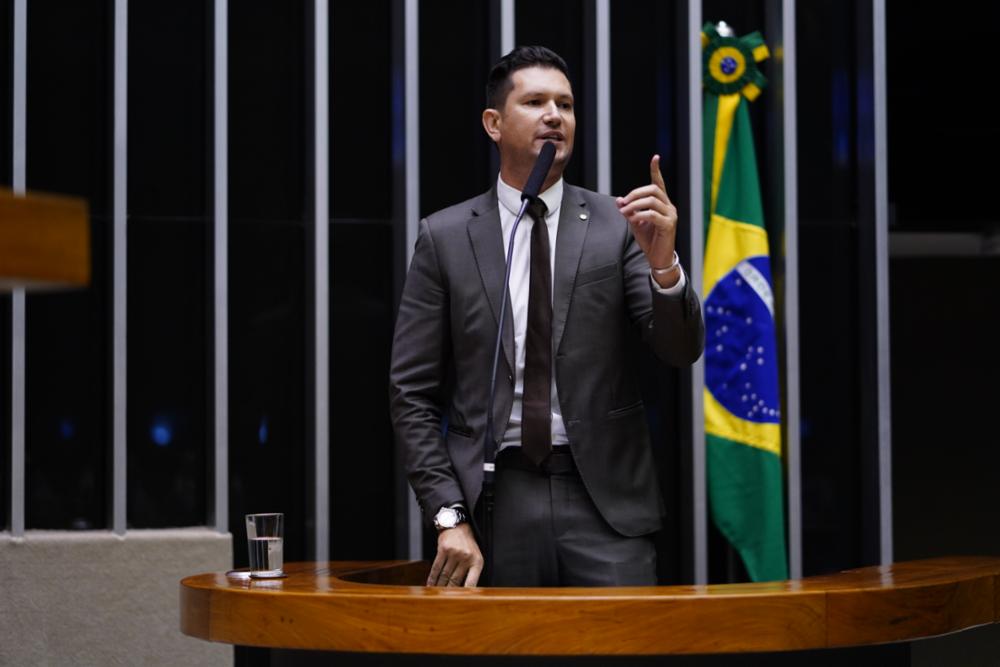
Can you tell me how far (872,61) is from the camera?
12.8 feet

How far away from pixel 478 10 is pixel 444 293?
1274mm

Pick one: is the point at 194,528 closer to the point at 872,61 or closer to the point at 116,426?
the point at 116,426

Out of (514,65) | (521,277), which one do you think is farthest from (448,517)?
(514,65)

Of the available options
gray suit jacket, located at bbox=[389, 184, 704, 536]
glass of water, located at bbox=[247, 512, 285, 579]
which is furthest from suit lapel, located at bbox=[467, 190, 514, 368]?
glass of water, located at bbox=[247, 512, 285, 579]

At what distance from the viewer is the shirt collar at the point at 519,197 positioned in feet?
9.32

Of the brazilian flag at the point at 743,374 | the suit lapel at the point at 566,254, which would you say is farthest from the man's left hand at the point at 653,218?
the brazilian flag at the point at 743,374

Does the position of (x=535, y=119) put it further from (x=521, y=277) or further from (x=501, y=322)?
(x=501, y=322)

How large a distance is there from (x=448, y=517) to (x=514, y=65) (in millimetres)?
968

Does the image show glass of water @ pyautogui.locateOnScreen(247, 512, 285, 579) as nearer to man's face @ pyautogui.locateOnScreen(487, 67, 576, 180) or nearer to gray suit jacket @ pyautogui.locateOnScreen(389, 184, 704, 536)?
gray suit jacket @ pyautogui.locateOnScreen(389, 184, 704, 536)

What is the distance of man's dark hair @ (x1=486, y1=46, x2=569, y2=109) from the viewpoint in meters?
2.88

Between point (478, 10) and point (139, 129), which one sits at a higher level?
point (478, 10)

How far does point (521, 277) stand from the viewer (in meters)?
2.78

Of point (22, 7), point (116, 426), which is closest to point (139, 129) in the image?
point (22, 7)

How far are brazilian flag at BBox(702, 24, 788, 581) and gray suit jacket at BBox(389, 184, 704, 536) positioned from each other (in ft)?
3.10
